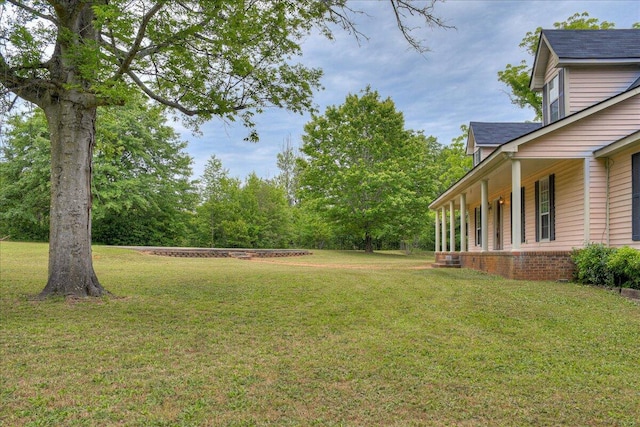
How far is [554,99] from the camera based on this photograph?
11344 mm

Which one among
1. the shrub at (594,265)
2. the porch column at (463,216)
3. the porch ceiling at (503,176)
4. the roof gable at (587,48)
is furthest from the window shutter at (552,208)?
the porch column at (463,216)

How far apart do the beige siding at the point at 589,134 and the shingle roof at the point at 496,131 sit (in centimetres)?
616

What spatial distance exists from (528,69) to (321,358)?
76.4 ft

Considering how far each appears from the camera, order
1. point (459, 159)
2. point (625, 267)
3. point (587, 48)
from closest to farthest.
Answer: point (625, 267) < point (587, 48) < point (459, 159)

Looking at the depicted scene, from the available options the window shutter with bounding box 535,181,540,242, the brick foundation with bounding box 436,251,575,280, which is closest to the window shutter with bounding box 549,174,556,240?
the window shutter with bounding box 535,181,540,242

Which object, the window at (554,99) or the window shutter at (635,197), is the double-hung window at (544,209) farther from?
the window shutter at (635,197)

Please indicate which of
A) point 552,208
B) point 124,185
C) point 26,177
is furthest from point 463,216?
point 26,177

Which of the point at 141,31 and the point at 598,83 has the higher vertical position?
the point at 598,83

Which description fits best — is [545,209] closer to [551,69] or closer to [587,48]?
[551,69]

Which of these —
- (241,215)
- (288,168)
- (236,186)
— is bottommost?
(241,215)

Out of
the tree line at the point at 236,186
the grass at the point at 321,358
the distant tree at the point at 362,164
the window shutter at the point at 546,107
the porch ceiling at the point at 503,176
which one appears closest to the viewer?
the grass at the point at 321,358

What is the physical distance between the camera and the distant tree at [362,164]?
2472cm

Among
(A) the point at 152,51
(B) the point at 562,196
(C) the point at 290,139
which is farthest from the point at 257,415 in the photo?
(C) the point at 290,139

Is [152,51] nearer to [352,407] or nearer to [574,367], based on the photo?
[352,407]
